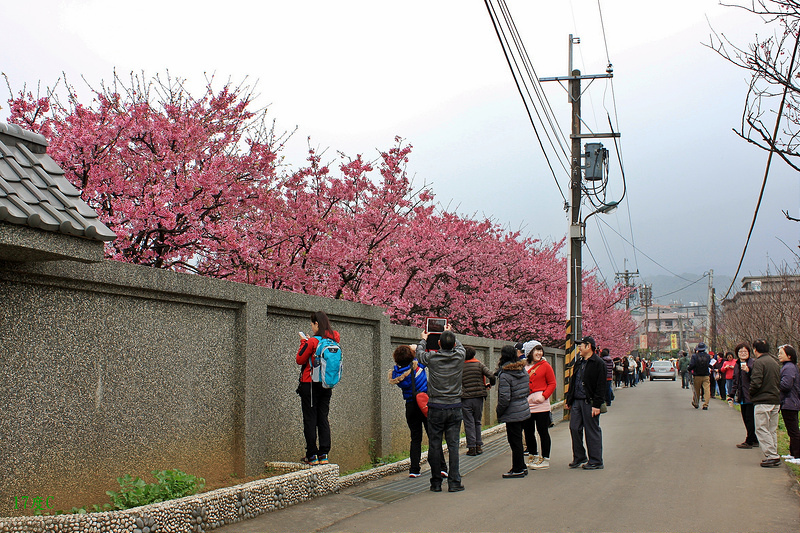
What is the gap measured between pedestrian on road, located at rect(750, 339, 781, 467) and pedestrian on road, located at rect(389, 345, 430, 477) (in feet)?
16.0

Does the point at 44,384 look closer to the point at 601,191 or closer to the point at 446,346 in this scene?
the point at 446,346

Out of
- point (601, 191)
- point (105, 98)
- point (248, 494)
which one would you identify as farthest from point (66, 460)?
point (601, 191)

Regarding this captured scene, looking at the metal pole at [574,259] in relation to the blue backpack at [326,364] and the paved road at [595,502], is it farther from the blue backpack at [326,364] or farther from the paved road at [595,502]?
the blue backpack at [326,364]

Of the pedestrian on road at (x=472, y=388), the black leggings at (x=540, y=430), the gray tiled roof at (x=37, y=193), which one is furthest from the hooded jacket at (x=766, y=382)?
the gray tiled roof at (x=37, y=193)

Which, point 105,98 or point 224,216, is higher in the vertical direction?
point 105,98

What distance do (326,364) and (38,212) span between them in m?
4.16

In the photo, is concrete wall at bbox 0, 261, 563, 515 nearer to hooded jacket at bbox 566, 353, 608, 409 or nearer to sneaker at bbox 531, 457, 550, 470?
sneaker at bbox 531, 457, 550, 470

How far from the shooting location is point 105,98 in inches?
486

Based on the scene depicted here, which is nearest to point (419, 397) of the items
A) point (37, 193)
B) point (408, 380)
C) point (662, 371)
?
point (408, 380)

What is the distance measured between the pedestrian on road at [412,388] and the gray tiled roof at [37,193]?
524cm

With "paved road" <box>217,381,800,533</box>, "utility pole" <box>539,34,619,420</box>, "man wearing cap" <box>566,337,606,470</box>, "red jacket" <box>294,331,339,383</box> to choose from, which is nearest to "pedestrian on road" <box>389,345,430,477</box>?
"paved road" <box>217,381,800,533</box>

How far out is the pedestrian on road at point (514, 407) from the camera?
10047mm

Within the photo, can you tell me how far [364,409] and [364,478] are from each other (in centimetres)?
151

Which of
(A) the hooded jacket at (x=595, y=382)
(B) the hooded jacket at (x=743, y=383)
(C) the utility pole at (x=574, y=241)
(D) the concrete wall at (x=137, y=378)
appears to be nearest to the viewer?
(D) the concrete wall at (x=137, y=378)
